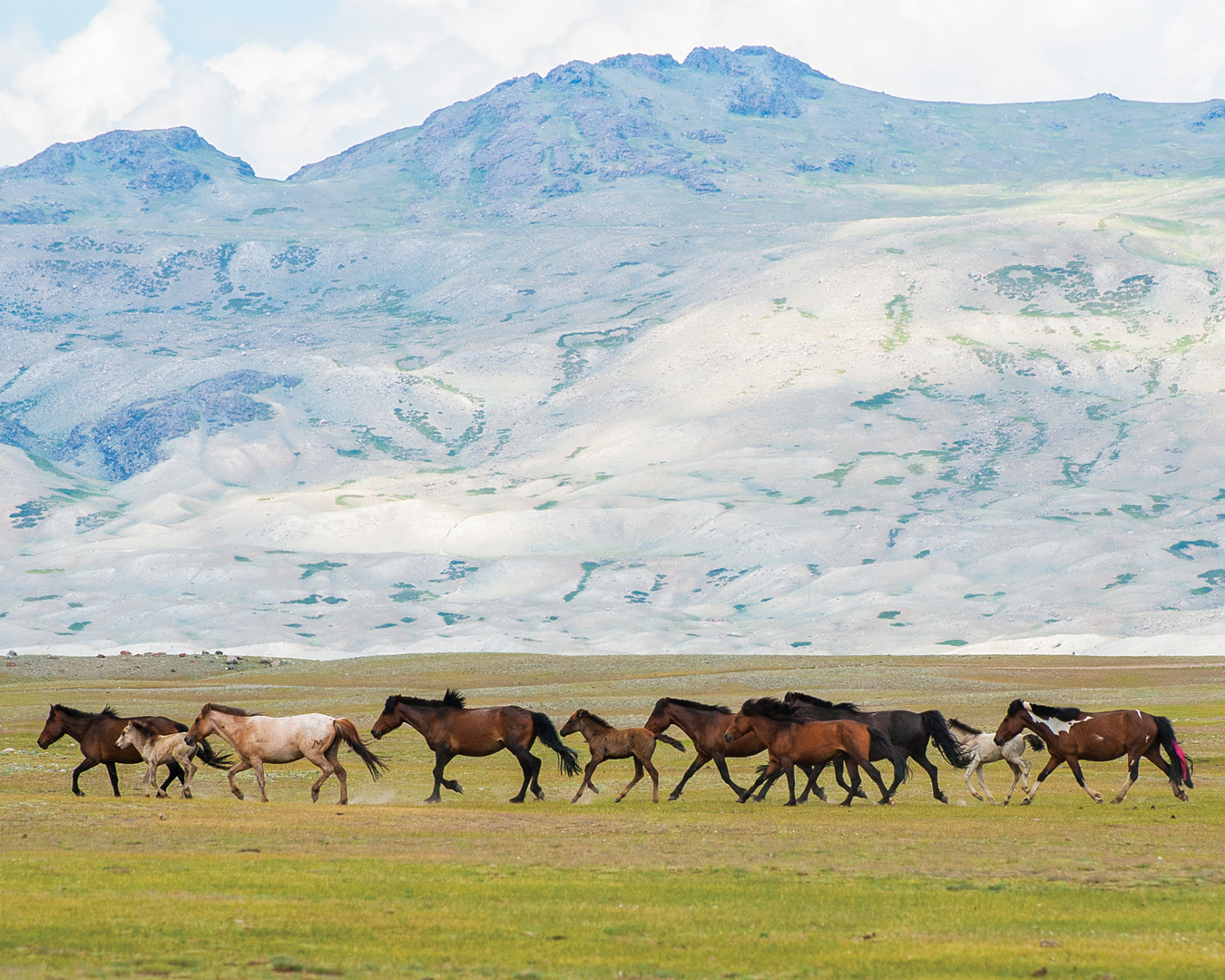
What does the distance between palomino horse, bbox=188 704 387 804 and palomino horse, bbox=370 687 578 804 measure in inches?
50.4

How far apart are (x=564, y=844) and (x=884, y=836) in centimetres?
582

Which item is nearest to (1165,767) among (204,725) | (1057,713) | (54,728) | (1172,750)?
(1172,750)

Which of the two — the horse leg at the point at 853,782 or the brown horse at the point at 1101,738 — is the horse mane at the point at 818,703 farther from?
the brown horse at the point at 1101,738

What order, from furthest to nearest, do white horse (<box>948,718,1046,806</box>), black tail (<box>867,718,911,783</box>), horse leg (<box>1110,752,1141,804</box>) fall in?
white horse (<box>948,718,1046,806</box>), horse leg (<box>1110,752,1141,804</box>), black tail (<box>867,718,911,783</box>)

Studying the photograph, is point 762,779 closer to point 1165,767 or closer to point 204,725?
point 1165,767

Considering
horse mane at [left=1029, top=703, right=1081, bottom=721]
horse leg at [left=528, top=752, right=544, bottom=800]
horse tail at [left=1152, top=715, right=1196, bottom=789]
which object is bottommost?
horse leg at [left=528, top=752, right=544, bottom=800]

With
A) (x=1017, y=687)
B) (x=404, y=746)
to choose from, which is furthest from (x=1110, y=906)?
(x=1017, y=687)

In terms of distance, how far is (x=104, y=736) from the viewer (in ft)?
103

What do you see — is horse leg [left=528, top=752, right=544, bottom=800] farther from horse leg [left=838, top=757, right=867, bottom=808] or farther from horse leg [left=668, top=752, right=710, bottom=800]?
horse leg [left=838, top=757, right=867, bottom=808]

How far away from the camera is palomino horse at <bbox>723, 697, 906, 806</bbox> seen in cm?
2878

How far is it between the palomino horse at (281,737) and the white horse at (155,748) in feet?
3.37

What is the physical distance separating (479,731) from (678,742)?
15.1 ft

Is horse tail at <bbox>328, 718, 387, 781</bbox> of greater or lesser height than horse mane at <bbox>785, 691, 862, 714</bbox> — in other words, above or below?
below

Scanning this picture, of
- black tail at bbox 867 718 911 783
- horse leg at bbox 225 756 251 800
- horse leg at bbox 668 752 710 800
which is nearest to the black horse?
black tail at bbox 867 718 911 783
